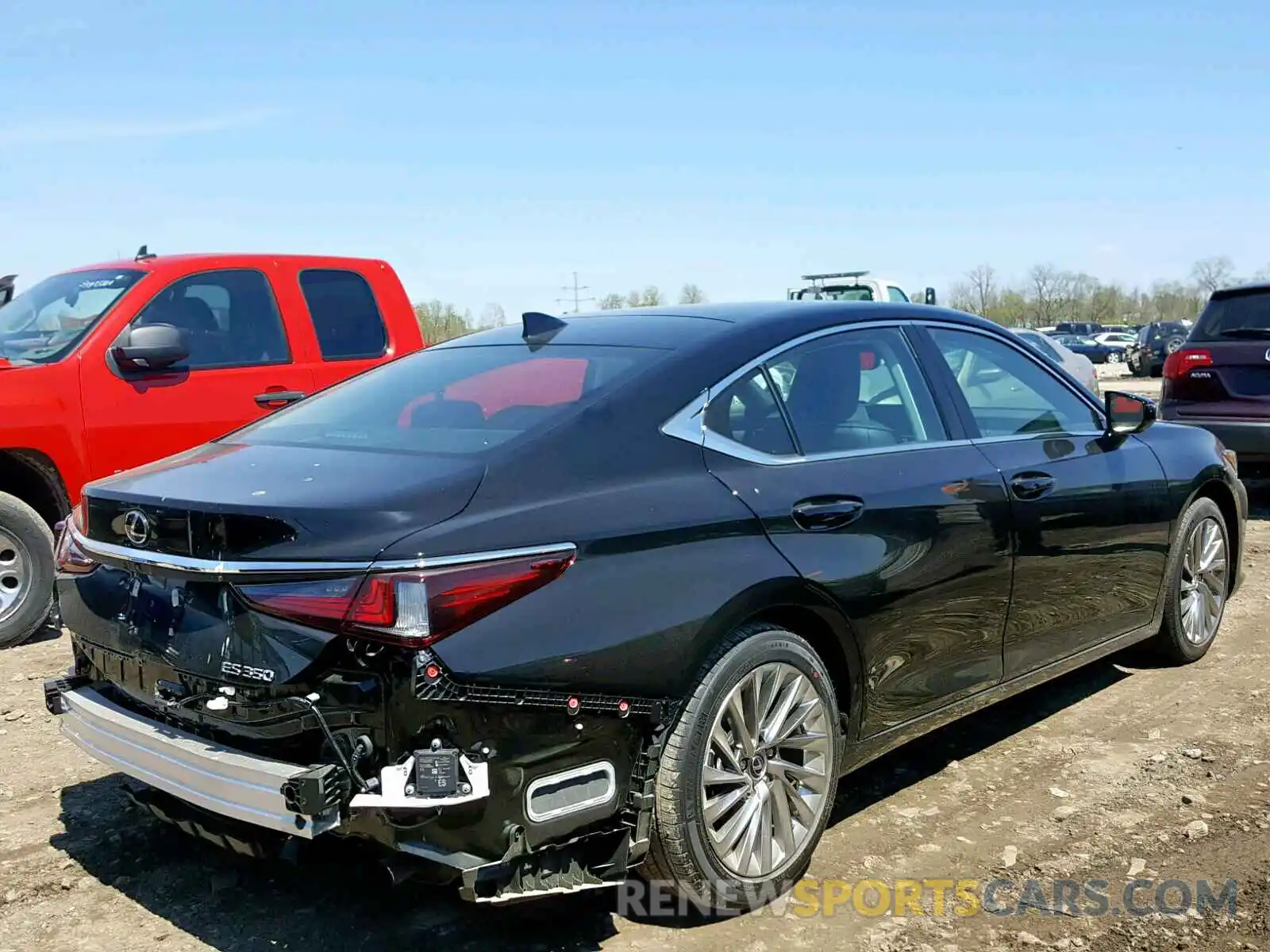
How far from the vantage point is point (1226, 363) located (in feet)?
30.2

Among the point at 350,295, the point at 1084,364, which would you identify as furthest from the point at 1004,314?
the point at 350,295

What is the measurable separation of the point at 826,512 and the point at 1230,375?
277 inches

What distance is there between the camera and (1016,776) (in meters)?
4.26

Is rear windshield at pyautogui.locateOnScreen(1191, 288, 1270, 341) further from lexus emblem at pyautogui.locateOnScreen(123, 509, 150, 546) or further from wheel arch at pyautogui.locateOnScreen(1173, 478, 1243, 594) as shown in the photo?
lexus emblem at pyautogui.locateOnScreen(123, 509, 150, 546)

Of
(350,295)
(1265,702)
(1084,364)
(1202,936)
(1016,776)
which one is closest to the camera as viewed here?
(1202,936)

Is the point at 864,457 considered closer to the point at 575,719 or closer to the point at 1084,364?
the point at 575,719

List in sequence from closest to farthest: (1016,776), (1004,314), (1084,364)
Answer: (1016,776) < (1084,364) < (1004,314)

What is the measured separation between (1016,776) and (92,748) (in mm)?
2969

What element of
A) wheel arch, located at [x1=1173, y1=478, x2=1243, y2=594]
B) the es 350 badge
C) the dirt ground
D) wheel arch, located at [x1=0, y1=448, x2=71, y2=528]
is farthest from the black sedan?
wheel arch, located at [x1=0, y1=448, x2=71, y2=528]

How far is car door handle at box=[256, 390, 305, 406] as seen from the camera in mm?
6473

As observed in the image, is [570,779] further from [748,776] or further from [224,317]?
[224,317]

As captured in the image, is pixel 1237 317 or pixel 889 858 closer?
pixel 889 858

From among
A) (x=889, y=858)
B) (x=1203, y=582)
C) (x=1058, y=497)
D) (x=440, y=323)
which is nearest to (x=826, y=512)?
(x=889, y=858)

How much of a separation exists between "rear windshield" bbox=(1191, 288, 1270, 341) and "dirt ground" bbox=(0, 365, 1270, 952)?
16.5 ft
